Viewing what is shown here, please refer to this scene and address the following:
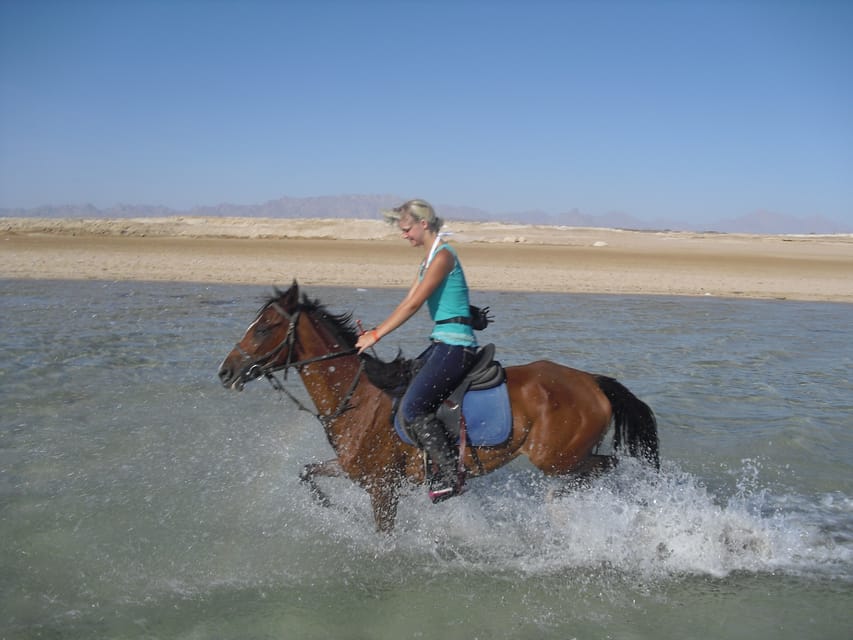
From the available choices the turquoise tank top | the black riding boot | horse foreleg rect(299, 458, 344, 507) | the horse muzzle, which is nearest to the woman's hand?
the turquoise tank top

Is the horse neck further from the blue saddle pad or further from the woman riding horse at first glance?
the blue saddle pad

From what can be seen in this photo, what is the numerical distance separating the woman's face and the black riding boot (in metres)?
1.44

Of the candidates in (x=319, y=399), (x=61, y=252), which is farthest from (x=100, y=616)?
(x=61, y=252)

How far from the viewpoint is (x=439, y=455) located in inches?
223

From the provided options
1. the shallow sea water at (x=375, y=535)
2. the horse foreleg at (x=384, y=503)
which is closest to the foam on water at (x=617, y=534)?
the shallow sea water at (x=375, y=535)

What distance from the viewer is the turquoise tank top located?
18.1ft

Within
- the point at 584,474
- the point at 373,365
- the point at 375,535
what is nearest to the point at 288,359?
the point at 373,365

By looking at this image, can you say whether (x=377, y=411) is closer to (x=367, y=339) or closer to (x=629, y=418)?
(x=367, y=339)

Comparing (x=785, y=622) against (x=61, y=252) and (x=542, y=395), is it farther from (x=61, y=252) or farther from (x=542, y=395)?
(x=61, y=252)

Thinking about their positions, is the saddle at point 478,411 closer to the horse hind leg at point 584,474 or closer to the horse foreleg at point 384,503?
the horse foreleg at point 384,503

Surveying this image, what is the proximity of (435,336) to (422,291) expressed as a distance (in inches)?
17.9

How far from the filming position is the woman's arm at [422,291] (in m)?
5.35

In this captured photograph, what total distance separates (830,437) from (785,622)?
5079 millimetres

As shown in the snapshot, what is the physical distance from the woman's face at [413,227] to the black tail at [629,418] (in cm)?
210
